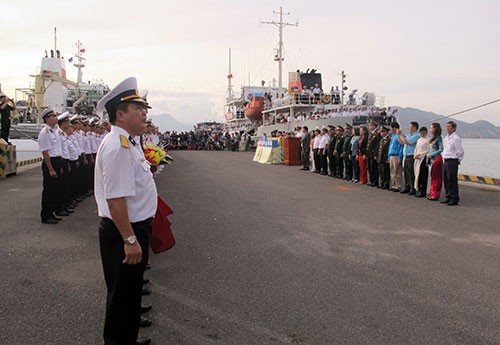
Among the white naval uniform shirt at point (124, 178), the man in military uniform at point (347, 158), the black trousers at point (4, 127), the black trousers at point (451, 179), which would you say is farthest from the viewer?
the man in military uniform at point (347, 158)

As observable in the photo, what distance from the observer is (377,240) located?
6.10 meters

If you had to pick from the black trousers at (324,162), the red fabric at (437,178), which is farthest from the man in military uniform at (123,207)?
the black trousers at (324,162)

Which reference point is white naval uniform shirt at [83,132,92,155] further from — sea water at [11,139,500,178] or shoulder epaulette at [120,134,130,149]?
sea water at [11,139,500,178]

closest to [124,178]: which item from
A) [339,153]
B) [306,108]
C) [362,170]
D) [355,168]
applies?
[362,170]

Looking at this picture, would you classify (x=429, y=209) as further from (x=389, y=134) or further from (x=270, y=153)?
(x=270, y=153)

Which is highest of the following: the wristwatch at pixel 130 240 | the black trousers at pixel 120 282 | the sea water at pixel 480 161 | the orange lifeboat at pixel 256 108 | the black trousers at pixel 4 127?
the orange lifeboat at pixel 256 108

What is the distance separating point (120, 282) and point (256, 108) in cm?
3675

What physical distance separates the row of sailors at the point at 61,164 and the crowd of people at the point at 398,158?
7.79 meters

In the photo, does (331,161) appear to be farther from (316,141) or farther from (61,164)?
(61,164)

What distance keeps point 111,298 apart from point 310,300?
1951 millimetres

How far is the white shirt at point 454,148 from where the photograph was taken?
359 inches

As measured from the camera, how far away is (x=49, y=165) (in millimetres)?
7199

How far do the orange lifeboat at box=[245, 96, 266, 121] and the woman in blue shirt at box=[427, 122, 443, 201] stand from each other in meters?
29.6

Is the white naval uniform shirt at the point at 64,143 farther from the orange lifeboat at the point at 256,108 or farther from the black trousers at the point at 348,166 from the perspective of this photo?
the orange lifeboat at the point at 256,108
